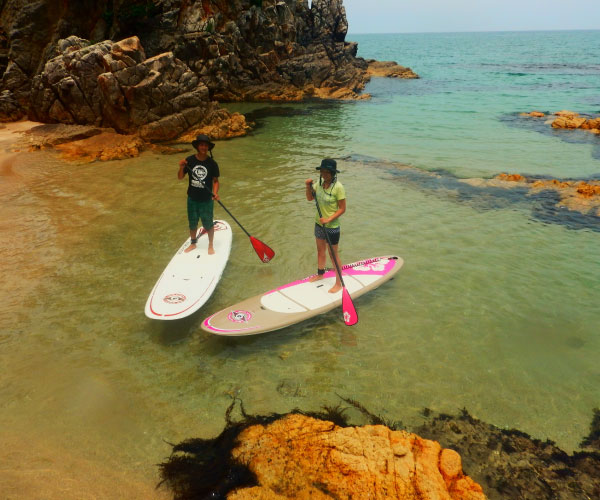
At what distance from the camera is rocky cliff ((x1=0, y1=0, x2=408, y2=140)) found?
65.1 feet

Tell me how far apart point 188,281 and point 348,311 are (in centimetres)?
335

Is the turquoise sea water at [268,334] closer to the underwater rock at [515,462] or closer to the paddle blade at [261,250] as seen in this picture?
the underwater rock at [515,462]

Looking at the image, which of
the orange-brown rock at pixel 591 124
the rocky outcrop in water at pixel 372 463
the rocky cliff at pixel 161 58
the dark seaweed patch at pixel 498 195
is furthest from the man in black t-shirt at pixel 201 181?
the orange-brown rock at pixel 591 124

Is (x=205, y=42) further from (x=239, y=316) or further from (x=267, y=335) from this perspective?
(x=267, y=335)

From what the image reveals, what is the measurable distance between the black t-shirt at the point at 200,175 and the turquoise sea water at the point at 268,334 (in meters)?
2.02

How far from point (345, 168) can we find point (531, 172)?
26.8ft

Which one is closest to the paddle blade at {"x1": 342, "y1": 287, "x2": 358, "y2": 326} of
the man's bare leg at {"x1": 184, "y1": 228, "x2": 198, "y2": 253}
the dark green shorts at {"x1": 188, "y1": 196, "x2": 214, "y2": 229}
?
the dark green shorts at {"x1": 188, "y1": 196, "x2": 214, "y2": 229}

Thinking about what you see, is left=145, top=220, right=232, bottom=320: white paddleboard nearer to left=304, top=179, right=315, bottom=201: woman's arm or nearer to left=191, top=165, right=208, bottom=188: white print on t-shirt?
left=191, top=165, right=208, bottom=188: white print on t-shirt

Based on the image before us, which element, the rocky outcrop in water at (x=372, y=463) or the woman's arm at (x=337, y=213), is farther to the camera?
the woman's arm at (x=337, y=213)

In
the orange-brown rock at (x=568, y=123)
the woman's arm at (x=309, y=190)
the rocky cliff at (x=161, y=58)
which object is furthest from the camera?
the orange-brown rock at (x=568, y=123)

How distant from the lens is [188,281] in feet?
25.5

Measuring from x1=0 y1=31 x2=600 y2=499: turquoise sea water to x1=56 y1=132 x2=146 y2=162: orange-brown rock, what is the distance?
42.7 inches

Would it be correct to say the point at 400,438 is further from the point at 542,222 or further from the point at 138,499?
the point at 542,222

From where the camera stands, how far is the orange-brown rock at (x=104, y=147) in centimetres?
1717
